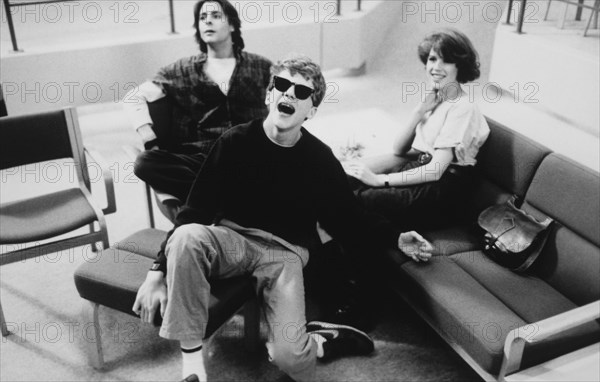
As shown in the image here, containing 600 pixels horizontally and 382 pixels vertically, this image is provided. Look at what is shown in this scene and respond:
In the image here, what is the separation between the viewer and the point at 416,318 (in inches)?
116

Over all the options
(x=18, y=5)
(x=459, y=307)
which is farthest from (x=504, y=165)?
(x=18, y=5)

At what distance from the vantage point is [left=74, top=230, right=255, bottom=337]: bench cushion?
2400 millimetres

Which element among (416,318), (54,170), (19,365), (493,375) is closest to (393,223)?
(416,318)

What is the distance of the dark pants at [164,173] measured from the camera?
298 cm

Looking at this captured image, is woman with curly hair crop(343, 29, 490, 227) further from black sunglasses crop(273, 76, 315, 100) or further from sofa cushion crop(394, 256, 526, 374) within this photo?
black sunglasses crop(273, 76, 315, 100)

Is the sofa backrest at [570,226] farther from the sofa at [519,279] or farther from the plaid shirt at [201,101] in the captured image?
the plaid shirt at [201,101]

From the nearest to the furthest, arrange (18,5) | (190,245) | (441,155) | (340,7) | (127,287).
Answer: (190,245) < (127,287) < (441,155) < (18,5) < (340,7)

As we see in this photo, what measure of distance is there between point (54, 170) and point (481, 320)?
9.77 ft

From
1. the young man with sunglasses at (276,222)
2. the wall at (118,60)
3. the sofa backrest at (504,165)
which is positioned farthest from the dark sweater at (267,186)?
the wall at (118,60)

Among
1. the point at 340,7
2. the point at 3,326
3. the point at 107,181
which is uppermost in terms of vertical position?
the point at 340,7

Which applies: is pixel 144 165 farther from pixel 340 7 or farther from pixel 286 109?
pixel 340 7

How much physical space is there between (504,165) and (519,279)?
54 centimetres

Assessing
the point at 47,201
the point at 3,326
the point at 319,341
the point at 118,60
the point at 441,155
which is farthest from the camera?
the point at 118,60

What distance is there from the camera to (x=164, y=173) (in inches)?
118
